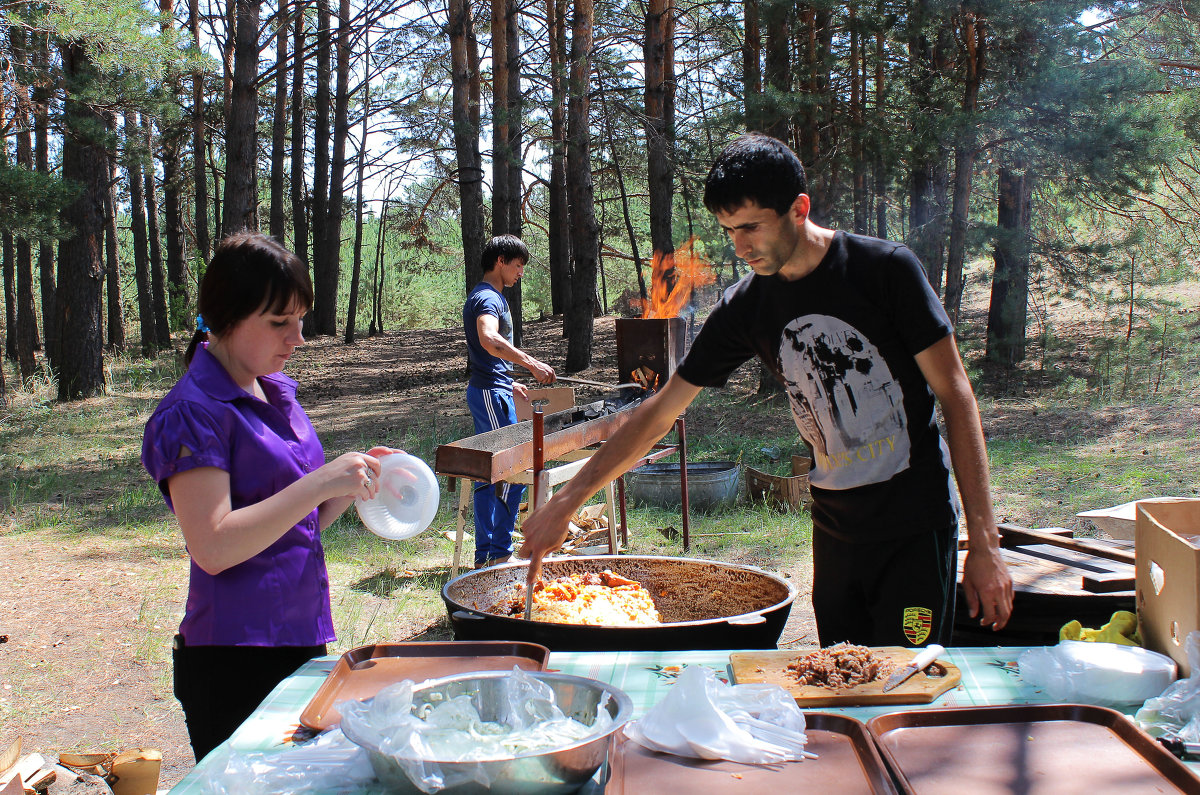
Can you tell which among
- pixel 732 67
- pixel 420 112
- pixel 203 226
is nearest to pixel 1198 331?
pixel 732 67

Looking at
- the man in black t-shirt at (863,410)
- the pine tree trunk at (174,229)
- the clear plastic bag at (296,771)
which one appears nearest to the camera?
the clear plastic bag at (296,771)

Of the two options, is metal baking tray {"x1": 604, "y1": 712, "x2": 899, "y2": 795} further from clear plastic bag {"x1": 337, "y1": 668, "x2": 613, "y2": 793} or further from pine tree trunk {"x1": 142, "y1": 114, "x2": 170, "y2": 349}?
pine tree trunk {"x1": 142, "y1": 114, "x2": 170, "y2": 349}

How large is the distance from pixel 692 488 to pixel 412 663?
5.92m

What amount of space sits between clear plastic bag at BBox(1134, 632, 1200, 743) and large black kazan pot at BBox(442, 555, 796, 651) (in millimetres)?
1201

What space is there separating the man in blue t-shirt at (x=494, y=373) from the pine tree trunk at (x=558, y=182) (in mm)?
9376

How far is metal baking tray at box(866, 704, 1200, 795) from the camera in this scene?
53.2 inches

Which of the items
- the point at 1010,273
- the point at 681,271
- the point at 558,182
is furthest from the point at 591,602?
the point at 558,182

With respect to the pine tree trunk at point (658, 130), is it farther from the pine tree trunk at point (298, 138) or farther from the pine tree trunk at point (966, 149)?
the pine tree trunk at point (298, 138)

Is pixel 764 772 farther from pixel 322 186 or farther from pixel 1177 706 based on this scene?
pixel 322 186

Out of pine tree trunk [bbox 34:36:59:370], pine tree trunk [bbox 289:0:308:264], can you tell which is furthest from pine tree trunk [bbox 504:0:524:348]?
pine tree trunk [bbox 289:0:308:264]

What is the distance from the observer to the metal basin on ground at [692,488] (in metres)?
7.68

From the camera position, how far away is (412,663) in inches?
74.5

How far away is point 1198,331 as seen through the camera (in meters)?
13.7

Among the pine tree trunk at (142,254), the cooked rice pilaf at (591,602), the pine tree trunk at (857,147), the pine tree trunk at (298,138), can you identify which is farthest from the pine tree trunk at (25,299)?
the cooked rice pilaf at (591,602)
